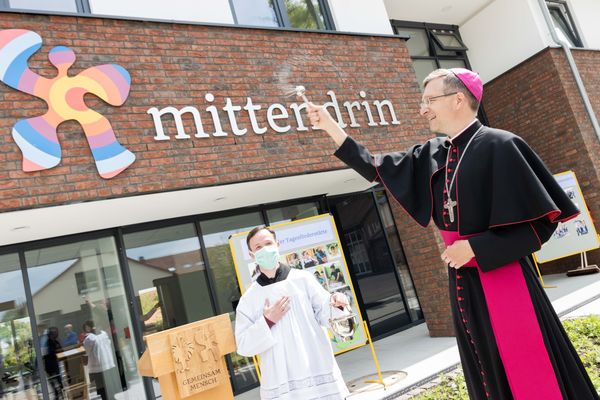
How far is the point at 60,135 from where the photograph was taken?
4.99m

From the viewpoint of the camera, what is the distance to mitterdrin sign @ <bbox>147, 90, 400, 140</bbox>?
5695mm

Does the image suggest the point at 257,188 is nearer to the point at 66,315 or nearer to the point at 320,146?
the point at 320,146

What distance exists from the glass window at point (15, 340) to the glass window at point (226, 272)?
254cm

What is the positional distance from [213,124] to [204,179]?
28.9 inches

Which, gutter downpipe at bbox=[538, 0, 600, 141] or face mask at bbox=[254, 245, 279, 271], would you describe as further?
gutter downpipe at bbox=[538, 0, 600, 141]

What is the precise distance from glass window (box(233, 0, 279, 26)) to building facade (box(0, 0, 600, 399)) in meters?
0.03

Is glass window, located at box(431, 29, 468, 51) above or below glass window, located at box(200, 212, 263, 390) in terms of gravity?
above

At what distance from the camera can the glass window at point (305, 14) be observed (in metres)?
7.64

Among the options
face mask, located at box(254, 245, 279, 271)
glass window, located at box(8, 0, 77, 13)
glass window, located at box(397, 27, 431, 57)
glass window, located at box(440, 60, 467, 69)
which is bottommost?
face mask, located at box(254, 245, 279, 271)

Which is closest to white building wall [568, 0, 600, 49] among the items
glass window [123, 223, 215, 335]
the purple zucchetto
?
glass window [123, 223, 215, 335]

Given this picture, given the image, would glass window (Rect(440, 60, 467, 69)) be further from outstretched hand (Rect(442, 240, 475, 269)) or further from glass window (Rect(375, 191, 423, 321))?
outstretched hand (Rect(442, 240, 475, 269))

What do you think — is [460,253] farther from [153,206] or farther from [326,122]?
→ [153,206]

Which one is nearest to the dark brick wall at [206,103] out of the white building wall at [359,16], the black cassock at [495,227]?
the white building wall at [359,16]

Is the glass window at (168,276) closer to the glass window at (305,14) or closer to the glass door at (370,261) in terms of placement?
the glass door at (370,261)
